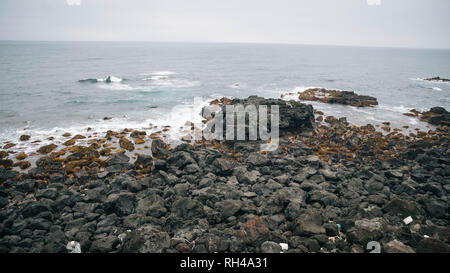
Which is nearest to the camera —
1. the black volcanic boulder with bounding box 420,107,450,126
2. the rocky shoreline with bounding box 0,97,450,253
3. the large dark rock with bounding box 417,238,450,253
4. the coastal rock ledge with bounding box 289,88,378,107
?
the large dark rock with bounding box 417,238,450,253

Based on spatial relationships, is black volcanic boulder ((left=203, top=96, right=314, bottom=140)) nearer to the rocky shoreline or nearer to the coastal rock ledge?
the rocky shoreline

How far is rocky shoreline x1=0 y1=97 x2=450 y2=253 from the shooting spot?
364 inches

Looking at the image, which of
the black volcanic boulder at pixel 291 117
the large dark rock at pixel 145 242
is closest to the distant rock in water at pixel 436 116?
the black volcanic boulder at pixel 291 117

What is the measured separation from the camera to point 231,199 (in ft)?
39.2

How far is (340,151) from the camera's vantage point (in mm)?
19656

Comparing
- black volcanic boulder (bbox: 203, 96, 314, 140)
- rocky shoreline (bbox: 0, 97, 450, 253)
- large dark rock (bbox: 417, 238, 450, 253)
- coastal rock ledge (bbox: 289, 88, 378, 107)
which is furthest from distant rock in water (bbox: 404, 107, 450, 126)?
large dark rock (bbox: 417, 238, 450, 253)

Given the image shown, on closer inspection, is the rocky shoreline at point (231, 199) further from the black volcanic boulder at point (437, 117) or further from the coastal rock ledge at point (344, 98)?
the coastal rock ledge at point (344, 98)

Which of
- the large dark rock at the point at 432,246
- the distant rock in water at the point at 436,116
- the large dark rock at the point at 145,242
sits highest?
the distant rock in water at the point at 436,116

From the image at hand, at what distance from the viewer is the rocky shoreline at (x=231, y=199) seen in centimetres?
923

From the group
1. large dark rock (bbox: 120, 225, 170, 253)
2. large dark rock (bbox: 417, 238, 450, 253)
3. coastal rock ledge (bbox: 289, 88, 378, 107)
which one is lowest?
large dark rock (bbox: 120, 225, 170, 253)

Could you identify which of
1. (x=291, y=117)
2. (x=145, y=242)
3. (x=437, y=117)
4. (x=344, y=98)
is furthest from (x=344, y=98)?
(x=145, y=242)

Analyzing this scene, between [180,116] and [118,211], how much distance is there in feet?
66.1

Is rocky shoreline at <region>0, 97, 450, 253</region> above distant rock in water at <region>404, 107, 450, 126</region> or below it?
below
